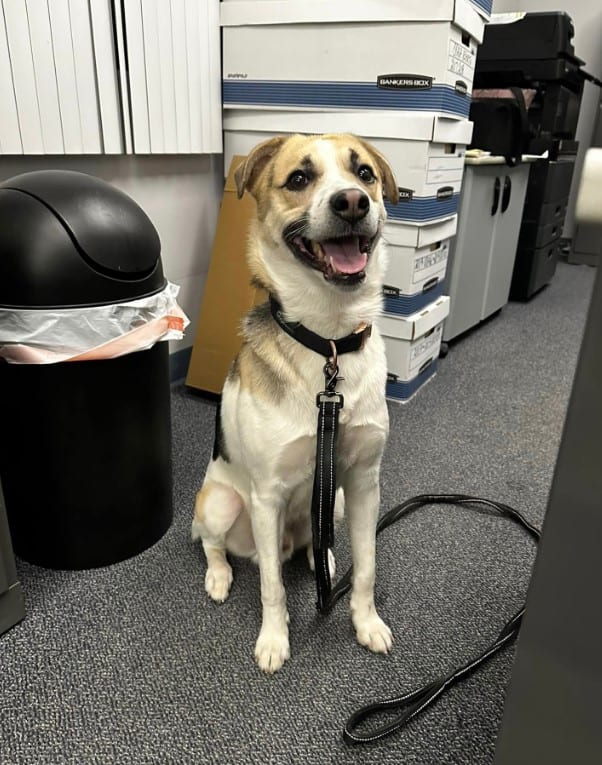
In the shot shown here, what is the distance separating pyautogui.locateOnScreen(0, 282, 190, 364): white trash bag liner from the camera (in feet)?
3.63

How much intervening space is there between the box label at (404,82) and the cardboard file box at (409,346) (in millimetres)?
729

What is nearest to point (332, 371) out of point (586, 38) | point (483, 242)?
point (483, 242)

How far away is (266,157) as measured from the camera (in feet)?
3.74

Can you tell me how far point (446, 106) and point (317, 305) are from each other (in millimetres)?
1168

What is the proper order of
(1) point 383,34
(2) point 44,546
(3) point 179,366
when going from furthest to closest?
1. (3) point 179,366
2. (1) point 383,34
3. (2) point 44,546

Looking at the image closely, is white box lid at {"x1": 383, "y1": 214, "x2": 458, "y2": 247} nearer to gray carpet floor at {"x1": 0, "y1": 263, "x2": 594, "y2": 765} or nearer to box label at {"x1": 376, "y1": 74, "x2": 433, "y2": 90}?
box label at {"x1": 376, "y1": 74, "x2": 433, "y2": 90}

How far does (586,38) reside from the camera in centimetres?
473

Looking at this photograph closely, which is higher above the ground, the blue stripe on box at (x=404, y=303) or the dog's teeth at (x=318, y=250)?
the dog's teeth at (x=318, y=250)

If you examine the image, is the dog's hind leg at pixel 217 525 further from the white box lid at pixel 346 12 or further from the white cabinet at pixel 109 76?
the white box lid at pixel 346 12

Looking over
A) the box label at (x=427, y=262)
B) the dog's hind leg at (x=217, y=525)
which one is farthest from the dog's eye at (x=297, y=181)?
the box label at (x=427, y=262)

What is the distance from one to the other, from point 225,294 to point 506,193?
1599 millimetres

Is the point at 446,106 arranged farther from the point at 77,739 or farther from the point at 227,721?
the point at 77,739

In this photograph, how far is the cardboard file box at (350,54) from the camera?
177 centimetres

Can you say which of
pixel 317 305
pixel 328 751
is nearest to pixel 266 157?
pixel 317 305
